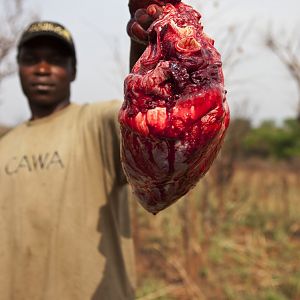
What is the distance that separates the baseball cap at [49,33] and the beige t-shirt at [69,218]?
29cm

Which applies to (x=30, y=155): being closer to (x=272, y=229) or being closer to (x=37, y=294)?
(x=37, y=294)

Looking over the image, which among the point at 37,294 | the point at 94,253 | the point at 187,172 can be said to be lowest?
the point at 37,294

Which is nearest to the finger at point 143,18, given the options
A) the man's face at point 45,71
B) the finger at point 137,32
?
the finger at point 137,32

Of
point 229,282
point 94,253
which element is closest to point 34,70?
point 94,253

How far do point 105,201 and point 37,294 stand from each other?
38 centimetres

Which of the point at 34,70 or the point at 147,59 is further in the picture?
the point at 34,70

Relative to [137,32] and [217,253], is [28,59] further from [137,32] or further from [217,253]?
[217,253]

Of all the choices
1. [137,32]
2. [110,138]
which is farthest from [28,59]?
[137,32]

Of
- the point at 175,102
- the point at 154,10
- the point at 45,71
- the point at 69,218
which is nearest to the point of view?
the point at 175,102

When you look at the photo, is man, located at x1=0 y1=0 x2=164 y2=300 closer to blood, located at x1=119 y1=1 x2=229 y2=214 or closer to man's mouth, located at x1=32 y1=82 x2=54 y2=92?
man's mouth, located at x1=32 y1=82 x2=54 y2=92

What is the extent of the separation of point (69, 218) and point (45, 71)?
0.53 meters

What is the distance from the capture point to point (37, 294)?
1.63 metres

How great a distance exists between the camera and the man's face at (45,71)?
1.75 metres

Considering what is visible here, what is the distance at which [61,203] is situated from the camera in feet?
5.37
